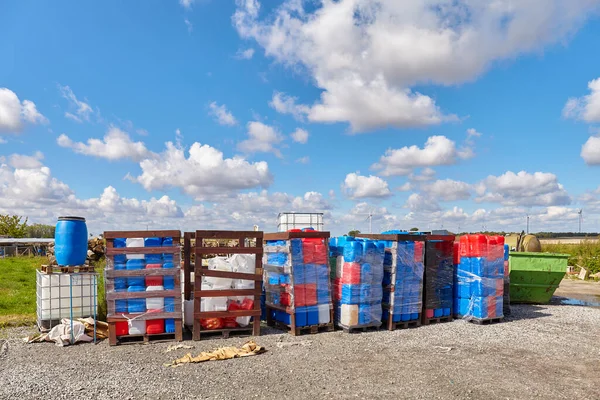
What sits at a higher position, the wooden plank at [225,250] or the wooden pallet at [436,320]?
the wooden plank at [225,250]

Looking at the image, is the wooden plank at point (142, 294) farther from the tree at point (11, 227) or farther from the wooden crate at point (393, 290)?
the tree at point (11, 227)

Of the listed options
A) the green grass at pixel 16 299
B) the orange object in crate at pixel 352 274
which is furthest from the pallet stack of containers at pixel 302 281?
the green grass at pixel 16 299

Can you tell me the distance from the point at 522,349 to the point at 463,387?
9.05 ft

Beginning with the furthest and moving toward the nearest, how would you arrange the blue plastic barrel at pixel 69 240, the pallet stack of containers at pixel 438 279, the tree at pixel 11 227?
the tree at pixel 11 227 < the pallet stack of containers at pixel 438 279 < the blue plastic barrel at pixel 69 240

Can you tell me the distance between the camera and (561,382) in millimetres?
6598

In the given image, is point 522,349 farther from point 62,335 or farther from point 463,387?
point 62,335

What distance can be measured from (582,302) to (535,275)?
3.16m

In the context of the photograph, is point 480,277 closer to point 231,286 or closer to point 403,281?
point 403,281

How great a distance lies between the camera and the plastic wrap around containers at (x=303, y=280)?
917 cm

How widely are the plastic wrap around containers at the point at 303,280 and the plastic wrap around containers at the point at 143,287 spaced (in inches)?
82.5

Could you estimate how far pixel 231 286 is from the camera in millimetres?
9172

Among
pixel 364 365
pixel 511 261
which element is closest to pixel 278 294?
pixel 364 365

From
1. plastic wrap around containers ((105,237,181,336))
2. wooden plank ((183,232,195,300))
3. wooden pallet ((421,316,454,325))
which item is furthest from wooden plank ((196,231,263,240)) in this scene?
wooden pallet ((421,316,454,325))

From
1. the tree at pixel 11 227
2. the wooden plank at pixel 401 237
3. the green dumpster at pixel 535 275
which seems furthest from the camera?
the tree at pixel 11 227
